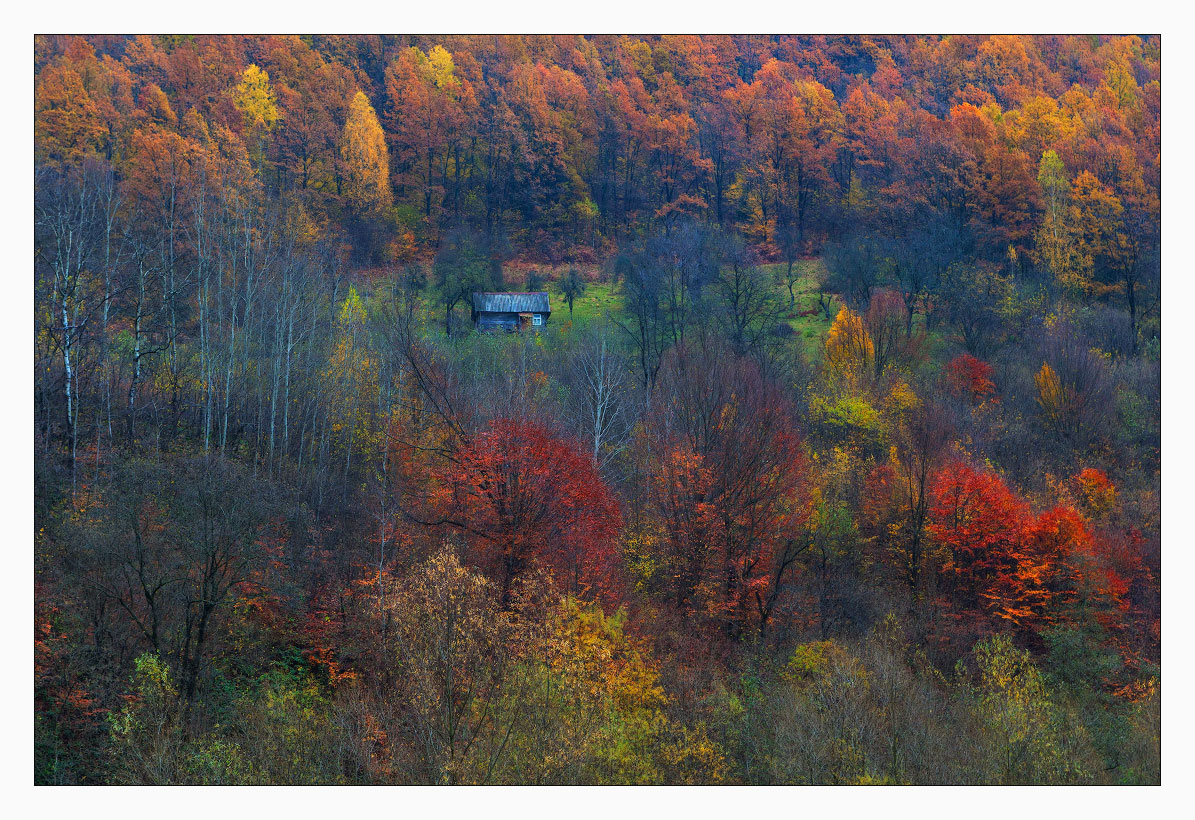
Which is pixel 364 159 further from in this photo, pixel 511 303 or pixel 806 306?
pixel 806 306

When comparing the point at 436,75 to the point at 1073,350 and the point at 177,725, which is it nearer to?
the point at 1073,350

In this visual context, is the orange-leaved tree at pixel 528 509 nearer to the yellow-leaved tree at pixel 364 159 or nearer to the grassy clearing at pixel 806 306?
the grassy clearing at pixel 806 306

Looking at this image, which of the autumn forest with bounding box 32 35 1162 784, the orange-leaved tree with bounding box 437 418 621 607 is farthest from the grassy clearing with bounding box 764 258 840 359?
the orange-leaved tree with bounding box 437 418 621 607

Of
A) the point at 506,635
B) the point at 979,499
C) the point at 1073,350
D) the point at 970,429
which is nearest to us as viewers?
the point at 506,635

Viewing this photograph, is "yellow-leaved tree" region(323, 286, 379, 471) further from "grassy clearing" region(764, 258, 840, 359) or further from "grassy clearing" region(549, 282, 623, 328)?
"grassy clearing" region(764, 258, 840, 359)

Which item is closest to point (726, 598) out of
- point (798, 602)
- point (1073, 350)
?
point (798, 602)
